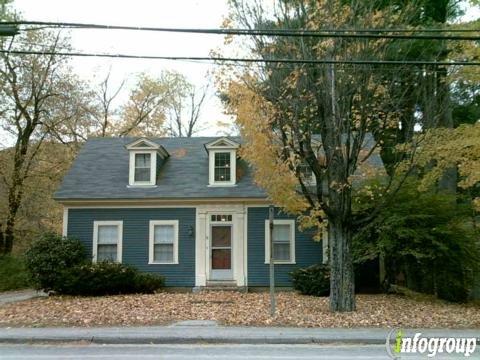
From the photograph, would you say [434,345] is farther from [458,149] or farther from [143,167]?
[143,167]

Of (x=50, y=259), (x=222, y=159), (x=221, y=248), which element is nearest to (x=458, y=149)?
(x=221, y=248)

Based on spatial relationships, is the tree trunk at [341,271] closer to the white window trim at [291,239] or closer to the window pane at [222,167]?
the white window trim at [291,239]

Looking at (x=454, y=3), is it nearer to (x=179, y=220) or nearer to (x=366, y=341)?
(x=179, y=220)

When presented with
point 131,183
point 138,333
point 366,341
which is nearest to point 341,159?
point 366,341

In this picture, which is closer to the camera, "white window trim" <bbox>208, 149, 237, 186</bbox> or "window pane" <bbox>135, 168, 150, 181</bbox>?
"white window trim" <bbox>208, 149, 237, 186</bbox>

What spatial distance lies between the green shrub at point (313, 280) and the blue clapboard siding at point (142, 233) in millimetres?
4384

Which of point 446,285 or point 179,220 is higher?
point 179,220

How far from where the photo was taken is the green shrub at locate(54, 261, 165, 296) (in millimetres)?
17859

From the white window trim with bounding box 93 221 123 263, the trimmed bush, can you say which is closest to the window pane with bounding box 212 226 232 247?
the white window trim with bounding box 93 221 123 263

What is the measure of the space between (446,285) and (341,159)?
7.09 m

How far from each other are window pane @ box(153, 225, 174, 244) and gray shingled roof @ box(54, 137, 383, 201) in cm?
131

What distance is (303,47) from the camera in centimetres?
1302

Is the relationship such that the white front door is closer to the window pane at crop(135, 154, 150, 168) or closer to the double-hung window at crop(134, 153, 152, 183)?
the double-hung window at crop(134, 153, 152, 183)

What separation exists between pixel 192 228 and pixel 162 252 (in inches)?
63.7
